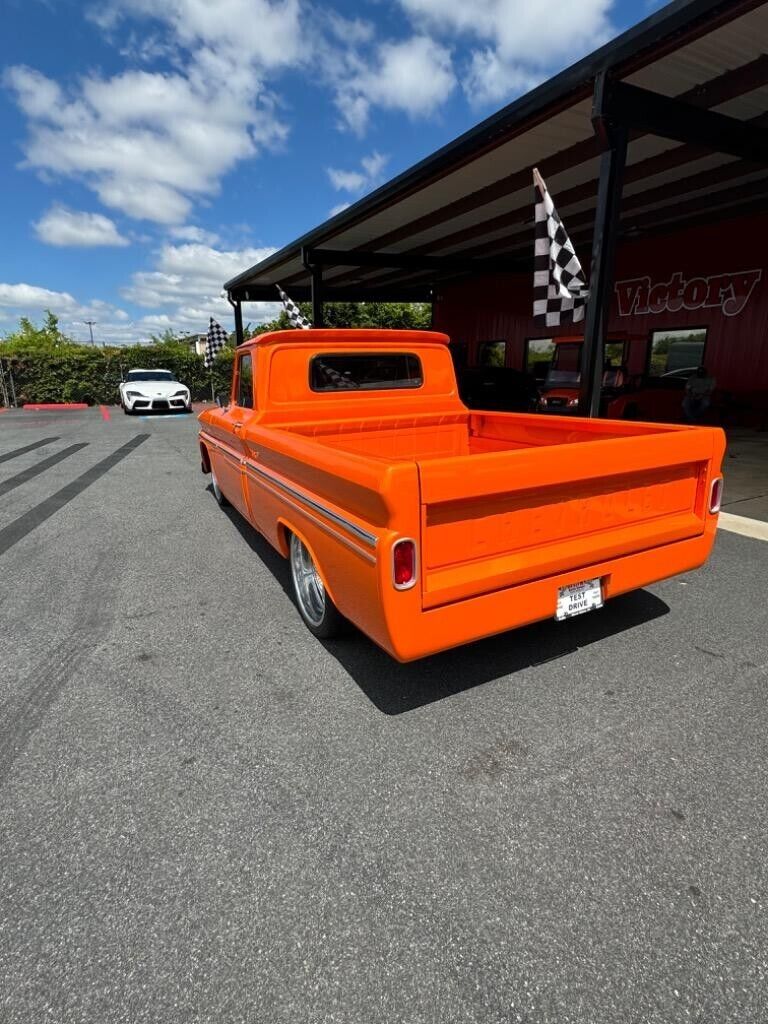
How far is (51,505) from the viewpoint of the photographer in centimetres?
632

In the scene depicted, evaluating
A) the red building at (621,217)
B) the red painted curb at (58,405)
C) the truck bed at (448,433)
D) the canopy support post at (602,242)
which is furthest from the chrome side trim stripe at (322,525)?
the red painted curb at (58,405)

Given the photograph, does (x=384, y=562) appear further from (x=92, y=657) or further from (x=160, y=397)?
(x=160, y=397)

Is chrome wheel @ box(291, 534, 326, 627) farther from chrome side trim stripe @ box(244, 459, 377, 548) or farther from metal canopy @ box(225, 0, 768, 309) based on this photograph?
metal canopy @ box(225, 0, 768, 309)

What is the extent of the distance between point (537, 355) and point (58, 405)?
18.4 metres

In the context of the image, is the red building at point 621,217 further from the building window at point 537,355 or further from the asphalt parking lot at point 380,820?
the asphalt parking lot at point 380,820

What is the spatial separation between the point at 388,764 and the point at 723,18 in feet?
19.6

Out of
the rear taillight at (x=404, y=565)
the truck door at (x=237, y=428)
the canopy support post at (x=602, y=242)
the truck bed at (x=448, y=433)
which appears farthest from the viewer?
the canopy support post at (x=602, y=242)

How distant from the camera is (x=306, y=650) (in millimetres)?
3074

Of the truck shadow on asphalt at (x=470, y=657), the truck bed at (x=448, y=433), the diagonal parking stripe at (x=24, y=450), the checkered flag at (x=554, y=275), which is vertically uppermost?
the checkered flag at (x=554, y=275)

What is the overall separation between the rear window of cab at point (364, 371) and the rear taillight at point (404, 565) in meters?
2.39

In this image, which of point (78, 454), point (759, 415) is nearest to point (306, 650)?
point (78, 454)

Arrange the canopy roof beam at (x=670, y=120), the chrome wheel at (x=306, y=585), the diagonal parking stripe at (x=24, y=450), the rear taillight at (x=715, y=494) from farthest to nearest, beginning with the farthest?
the diagonal parking stripe at (x=24, y=450) → the canopy roof beam at (x=670, y=120) → the chrome wheel at (x=306, y=585) → the rear taillight at (x=715, y=494)

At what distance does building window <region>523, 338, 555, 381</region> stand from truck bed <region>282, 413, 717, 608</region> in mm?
13747

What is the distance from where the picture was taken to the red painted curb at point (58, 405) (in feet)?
67.5
